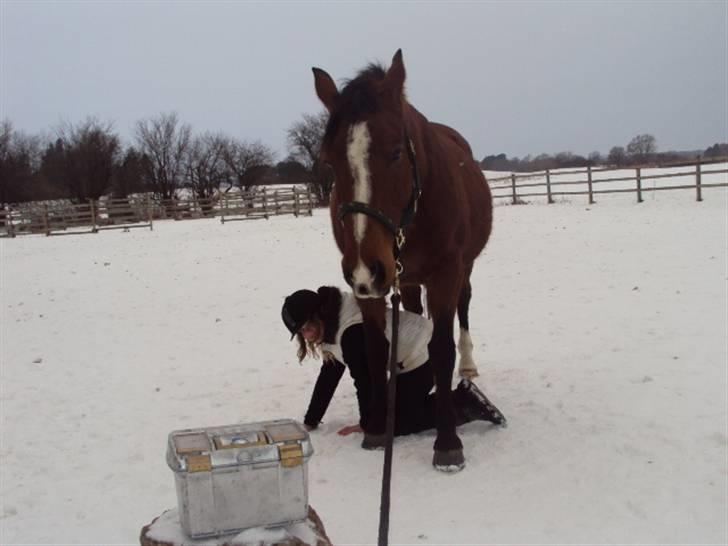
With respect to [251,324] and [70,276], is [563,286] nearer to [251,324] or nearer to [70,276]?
[251,324]

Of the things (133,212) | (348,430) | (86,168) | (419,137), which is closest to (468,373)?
(348,430)

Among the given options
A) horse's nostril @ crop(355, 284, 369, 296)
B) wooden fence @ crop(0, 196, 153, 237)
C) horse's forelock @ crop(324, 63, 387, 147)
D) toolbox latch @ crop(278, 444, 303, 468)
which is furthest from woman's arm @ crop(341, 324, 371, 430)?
wooden fence @ crop(0, 196, 153, 237)

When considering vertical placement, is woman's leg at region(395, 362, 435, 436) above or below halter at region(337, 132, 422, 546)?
below

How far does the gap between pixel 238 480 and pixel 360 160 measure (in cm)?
144

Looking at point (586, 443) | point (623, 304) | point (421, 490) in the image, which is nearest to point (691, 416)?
point (586, 443)

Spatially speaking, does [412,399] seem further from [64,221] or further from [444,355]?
[64,221]

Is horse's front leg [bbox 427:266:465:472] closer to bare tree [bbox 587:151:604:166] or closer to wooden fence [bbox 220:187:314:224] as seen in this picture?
wooden fence [bbox 220:187:314:224]

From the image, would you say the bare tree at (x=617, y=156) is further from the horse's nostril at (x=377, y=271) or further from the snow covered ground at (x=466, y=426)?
the horse's nostril at (x=377, y=271)

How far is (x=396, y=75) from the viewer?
3.08m

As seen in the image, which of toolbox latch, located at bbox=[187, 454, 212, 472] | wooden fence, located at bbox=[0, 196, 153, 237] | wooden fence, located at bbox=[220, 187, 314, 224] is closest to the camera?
toolbox latch, located at bbox=[187, 454, 212, 472]

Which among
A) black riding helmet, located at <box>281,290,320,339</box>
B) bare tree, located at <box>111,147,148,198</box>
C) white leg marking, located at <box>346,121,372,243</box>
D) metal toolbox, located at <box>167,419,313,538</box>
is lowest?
metal toolbox, located at <box>167,419,313,538</box>

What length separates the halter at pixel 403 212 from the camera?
8.98ft

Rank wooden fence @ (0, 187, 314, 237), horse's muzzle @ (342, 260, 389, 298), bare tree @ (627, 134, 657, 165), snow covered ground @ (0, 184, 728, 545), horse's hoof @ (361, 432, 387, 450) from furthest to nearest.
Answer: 1. bare tree @ (627, 134, 657, 165)
2. wooden fence @ (0, 187, 314, 237)
3. horse's hoof @ (361, 432, 387, 450)
4. snow covered ground @ (0, 184, 728, 545)
5. horse's muzzle @ (342, 260, 389, 298)

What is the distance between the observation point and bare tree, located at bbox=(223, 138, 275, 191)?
54688 millimetres
